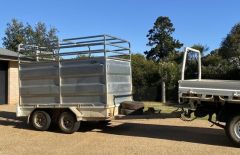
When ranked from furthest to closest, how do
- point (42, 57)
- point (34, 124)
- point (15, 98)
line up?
point (15, 98) → point (42, 57) → point (34, 124)

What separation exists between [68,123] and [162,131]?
2.95 m

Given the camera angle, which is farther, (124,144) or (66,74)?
(66,74)

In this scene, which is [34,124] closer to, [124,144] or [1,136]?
[1,136]

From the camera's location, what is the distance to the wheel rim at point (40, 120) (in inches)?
569

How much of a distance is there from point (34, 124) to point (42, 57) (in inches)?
100

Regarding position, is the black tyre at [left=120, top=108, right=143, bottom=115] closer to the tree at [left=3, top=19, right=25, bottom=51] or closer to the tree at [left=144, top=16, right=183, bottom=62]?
the tree at [left=3, top=19, right=25, bottom=51]

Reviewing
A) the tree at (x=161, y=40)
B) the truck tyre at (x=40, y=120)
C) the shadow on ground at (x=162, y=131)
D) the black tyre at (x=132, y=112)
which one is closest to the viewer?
the shadow on ground at (x=162, y=131)

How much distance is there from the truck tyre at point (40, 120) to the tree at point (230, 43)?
36.6 m

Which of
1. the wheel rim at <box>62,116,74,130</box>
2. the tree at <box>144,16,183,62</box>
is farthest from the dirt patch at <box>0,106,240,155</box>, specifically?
the tree at <box>144,16,183,62</box>

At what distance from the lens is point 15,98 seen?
87.3 ft

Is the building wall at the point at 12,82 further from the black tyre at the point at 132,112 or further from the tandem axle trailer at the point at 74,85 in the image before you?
the black tyre at the point at 132,112

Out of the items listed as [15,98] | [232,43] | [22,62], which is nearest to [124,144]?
[22,62]

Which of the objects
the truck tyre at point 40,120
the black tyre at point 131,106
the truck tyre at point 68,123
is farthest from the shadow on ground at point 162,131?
the black tyre at point 131,106

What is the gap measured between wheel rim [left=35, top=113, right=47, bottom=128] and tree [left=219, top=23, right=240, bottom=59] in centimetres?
3657
